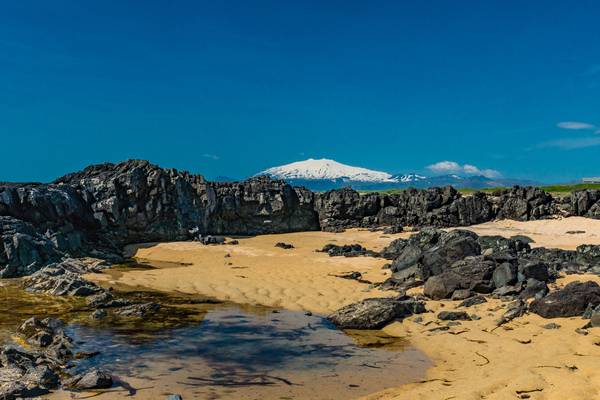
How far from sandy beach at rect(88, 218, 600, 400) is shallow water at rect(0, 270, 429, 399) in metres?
1.22

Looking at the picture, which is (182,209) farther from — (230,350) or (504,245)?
(230,350)

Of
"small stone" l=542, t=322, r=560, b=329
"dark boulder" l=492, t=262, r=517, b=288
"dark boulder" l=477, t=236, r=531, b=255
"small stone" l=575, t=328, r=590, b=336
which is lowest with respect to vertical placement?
"small stone" l=542, t=322, r=560, b=329

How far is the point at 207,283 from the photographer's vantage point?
26.8 m

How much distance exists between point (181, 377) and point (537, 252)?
25052mm

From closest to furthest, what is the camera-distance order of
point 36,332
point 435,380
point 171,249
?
point 435,380
point 36,332
point 171,249

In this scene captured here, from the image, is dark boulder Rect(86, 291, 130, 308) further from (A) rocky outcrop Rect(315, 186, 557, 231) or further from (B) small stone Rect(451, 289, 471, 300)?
(A) rocky outcrop Rect(315, 186, 557, 231)

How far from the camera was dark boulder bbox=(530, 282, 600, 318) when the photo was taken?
51.5 ft

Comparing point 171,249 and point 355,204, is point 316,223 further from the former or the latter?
point 171,249

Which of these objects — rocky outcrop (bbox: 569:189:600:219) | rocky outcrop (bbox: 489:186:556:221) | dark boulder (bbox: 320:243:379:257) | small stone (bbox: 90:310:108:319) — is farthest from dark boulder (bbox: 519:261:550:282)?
rocky outcrop (bbox: 569:189:600:219)

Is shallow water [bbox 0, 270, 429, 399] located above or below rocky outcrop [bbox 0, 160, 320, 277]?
below

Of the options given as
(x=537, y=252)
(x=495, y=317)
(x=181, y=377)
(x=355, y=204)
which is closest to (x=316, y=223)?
(x=355, y=204)

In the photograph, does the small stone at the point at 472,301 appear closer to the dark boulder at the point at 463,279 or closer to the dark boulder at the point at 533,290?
the dark boulder at the point at 463,279

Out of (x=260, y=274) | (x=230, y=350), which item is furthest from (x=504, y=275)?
(x=260, y=274)

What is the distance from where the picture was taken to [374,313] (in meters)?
17.7
